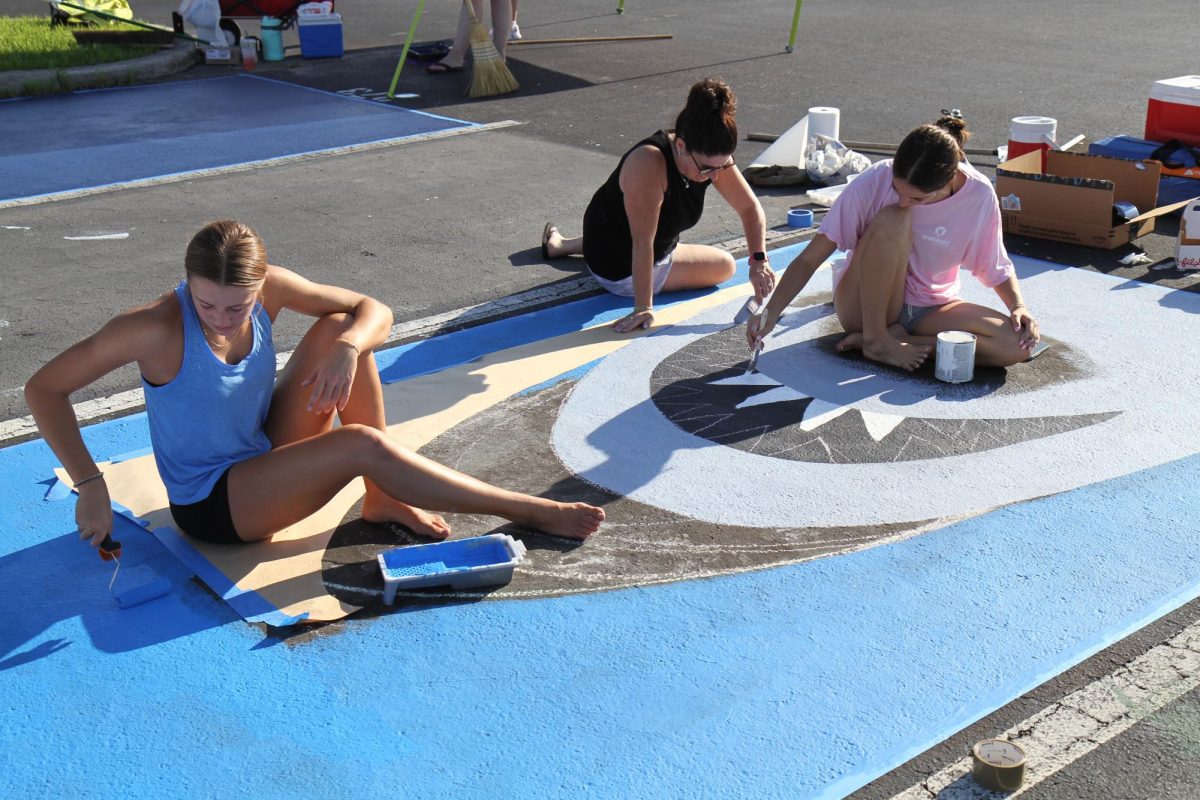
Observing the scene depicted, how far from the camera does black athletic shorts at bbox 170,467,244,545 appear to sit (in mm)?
3559

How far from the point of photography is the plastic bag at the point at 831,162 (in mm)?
7684

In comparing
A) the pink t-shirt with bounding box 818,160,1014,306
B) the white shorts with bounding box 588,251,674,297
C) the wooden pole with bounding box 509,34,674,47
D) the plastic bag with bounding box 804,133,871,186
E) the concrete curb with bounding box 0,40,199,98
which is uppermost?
the wooden pole with bounding box 509,34,674,47

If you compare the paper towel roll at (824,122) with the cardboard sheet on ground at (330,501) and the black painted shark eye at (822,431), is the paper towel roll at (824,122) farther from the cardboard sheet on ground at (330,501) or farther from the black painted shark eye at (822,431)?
the black painted shark eye at (822,431)

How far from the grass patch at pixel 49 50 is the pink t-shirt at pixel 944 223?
9172 mm

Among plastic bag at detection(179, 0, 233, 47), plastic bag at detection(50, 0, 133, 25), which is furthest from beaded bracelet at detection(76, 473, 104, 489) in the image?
plastic bag at detection(50, 0, 133, 25)

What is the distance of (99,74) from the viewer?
37.7 ft

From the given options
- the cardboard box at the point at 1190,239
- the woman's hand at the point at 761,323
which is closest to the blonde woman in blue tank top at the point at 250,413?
the woman's hand at the point at 761,323

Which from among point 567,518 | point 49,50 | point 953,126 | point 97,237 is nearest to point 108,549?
point 567,518

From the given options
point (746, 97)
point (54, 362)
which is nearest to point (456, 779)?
point (54, 362)

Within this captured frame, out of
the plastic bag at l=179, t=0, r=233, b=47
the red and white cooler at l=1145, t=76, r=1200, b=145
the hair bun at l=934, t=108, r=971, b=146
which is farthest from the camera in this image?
the plastic bag at l=179, t=0, r=233, b=47

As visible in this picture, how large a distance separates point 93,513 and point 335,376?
0.73 metres

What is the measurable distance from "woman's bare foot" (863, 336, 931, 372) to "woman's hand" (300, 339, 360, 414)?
2361 millimetres

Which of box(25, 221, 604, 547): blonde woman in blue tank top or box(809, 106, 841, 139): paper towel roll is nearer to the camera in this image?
box(25, 221, 604, 547): blonde woman in blue tank top

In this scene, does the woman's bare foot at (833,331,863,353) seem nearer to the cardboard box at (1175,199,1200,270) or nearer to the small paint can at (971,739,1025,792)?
the cardboard box at (1175,199,1200,270)
